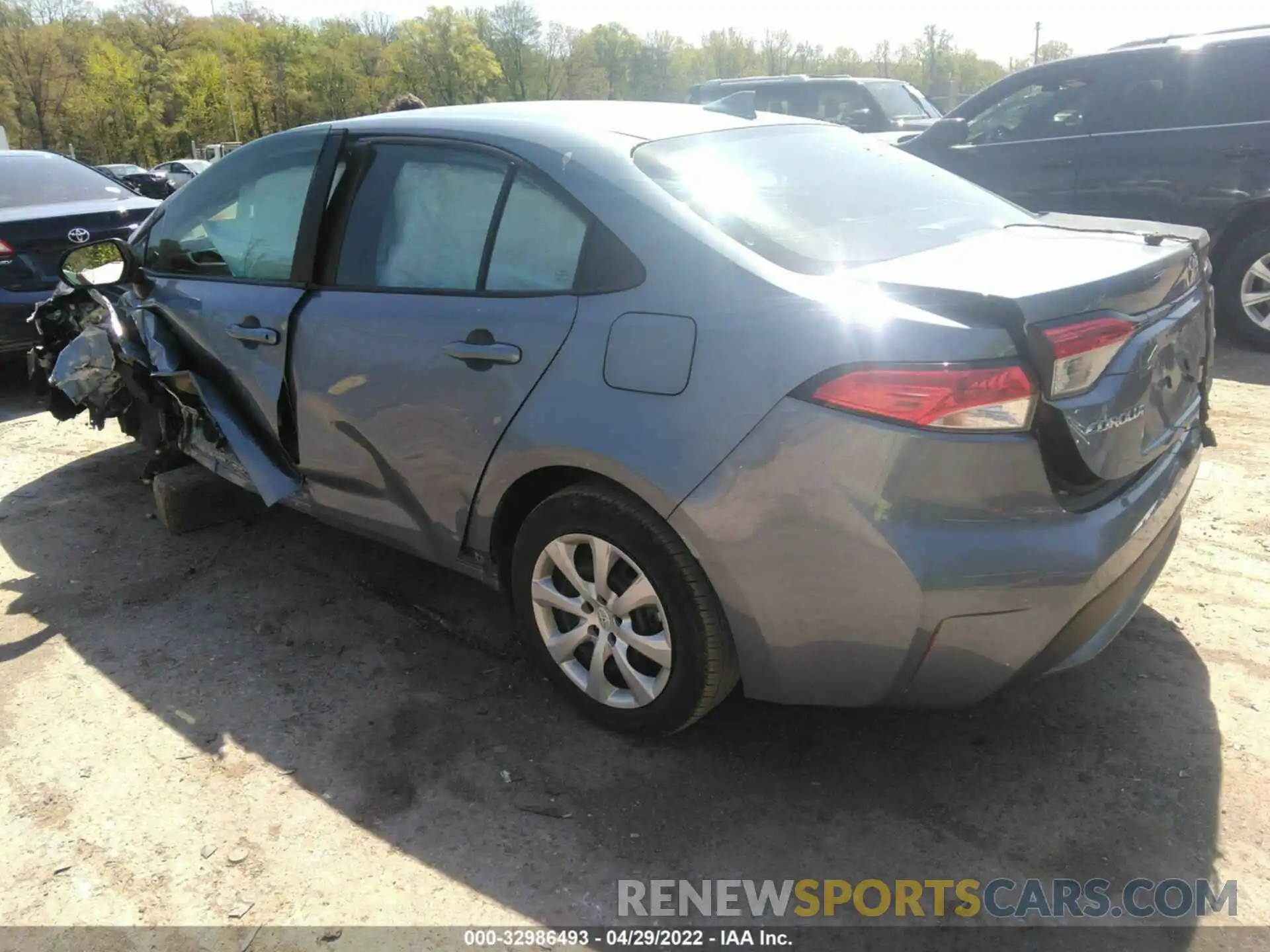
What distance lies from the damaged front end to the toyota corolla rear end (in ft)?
6.56

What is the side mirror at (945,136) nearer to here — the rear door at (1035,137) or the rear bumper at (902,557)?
the rear door at (1035,137)

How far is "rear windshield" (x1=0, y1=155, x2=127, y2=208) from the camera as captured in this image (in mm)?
6801

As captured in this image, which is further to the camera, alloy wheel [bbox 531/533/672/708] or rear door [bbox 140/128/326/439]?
rear door [bbox 140/128/326/439]

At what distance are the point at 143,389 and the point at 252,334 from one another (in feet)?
3.37

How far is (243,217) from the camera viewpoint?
362 centimetres

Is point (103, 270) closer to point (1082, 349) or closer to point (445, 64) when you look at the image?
point (1082, 349)

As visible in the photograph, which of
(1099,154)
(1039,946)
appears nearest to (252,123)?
(1099,154)

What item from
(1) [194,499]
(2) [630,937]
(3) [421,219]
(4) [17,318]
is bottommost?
(2) [630,937]

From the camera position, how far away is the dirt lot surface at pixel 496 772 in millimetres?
2248

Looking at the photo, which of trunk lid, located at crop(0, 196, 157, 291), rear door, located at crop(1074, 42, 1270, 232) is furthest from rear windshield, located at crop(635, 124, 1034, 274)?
trunk lid, located at crop(0, 196, 157, 291)

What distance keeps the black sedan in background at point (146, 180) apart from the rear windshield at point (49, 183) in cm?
726

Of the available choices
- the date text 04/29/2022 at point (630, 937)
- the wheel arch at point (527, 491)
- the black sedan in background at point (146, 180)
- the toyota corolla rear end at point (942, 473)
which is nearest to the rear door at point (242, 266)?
the wheel arch at point (527, 491)

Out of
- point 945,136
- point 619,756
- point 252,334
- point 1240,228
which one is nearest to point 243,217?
point 252,334

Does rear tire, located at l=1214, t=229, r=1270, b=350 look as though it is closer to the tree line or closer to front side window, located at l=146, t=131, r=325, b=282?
front side window, located at l=146, t=131, r=325, b=282
